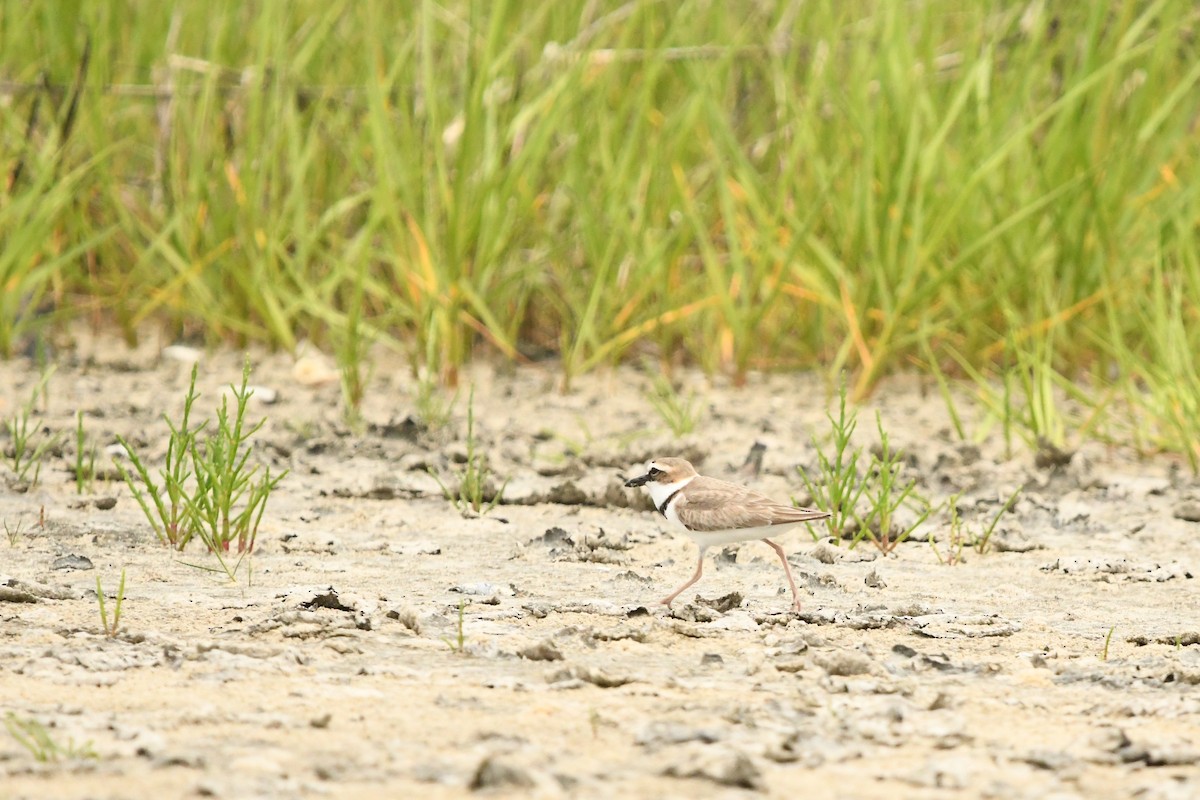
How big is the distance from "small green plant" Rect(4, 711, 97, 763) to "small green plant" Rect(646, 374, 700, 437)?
3013 millimetres

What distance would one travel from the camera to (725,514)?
140 inches

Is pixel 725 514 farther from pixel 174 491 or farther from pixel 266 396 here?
pixel 266 396

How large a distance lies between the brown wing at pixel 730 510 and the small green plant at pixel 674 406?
1.60 m

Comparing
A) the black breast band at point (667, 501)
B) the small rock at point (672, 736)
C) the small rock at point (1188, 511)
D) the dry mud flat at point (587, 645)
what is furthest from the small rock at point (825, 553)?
the small rock at point (672, 736)

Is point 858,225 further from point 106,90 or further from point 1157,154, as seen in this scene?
point 106,90

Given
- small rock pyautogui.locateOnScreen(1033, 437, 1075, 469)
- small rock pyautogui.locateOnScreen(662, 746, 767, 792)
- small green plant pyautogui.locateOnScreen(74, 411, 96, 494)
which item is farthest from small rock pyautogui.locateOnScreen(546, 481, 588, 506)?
small rock pyautogui.locateOnScreen(662, 746, 767, 792)

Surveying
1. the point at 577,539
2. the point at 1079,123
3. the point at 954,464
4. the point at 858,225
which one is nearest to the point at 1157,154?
the point at 1079,123

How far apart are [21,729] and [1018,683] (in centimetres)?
181

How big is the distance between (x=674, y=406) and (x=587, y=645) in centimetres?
239

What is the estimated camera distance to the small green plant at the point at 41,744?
2379 mm

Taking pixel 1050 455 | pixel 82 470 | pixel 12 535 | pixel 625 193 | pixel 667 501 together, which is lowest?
pixel 12 535

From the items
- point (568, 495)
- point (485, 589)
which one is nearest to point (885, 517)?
point (568, 495)

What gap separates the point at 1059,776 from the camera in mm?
2475

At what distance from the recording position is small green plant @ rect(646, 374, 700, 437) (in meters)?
5.48
